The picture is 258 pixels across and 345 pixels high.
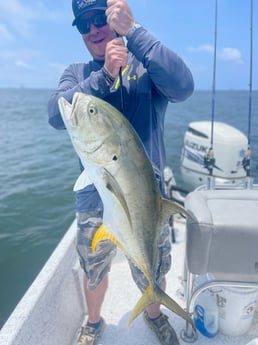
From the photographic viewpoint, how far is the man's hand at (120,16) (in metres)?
1.46

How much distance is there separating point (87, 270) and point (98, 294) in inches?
11.9

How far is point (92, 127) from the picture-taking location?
1314 millimetres

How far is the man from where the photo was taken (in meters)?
1.57

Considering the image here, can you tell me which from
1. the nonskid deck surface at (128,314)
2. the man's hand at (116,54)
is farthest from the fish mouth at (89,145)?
the nonskid deck surface at (128,314)

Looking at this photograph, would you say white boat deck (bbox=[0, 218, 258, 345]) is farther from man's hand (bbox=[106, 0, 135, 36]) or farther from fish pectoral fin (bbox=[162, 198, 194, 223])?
man's hand (bbox=[106, 0, 135, 36])

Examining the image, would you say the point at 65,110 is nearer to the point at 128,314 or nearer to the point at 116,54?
the point at 116,54

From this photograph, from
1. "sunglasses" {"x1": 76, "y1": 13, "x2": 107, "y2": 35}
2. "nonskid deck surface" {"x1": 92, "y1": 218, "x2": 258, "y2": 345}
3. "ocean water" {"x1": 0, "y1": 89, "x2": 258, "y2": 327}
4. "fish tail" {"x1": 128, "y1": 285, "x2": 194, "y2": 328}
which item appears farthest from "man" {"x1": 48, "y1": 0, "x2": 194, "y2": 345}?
"ocean water" {"x1": 0, "y1": 89, "x2": 258, "y2": 327}

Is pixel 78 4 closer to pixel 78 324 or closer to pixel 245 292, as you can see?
pixel 245 292

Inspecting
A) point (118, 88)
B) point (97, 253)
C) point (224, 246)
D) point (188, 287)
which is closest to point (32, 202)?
point (97, 253)

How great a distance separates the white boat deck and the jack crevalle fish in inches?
37.3

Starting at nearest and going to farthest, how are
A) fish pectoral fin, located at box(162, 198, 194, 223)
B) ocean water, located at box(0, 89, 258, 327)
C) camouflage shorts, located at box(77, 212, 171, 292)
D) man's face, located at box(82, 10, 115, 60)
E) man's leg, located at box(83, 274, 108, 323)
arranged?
fish pectoral fin, located at box(162, 198, 194, 223) < man's face, located at box(82, 10, 115, 60) < camouflage shorts, located at box(77, 212, 171, 292) < man's leg, located at box(83, 274, 108, 323) < ocean water, located at box(0, 89, 258, 327)

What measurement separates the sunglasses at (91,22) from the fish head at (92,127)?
0.79m

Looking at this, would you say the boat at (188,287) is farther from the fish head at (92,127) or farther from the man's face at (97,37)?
the man's face at (97,37)

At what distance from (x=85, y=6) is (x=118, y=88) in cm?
48
